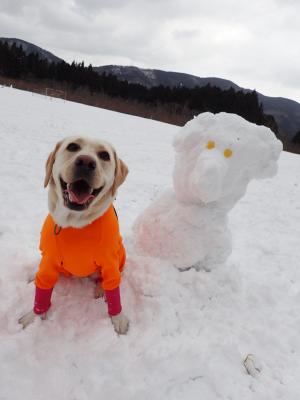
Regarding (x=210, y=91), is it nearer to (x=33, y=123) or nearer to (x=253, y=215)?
(x=33, y=123)

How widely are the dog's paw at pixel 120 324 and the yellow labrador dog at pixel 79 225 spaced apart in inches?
4.2

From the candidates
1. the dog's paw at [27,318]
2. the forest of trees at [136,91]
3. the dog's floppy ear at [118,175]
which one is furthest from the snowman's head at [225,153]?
the forest of trees at [136,91]

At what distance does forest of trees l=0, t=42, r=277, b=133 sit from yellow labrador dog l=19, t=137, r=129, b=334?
31.6 meters

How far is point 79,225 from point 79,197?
23cm

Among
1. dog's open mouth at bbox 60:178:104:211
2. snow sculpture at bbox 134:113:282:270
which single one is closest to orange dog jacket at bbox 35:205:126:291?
dog's open mouth at bbox 60:178:104:211

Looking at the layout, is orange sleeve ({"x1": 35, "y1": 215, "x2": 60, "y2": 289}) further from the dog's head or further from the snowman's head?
the snowman's head

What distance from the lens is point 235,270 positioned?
3.17 m

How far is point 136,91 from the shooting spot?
50250 mm

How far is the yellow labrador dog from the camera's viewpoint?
7.16 ft

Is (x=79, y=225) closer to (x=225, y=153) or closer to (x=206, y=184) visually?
(x=206, y=184)

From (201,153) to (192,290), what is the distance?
3.91ft

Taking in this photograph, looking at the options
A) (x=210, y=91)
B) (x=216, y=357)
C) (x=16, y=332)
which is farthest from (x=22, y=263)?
(x=210, y=91)

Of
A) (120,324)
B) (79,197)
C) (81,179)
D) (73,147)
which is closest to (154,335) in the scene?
(120,324)

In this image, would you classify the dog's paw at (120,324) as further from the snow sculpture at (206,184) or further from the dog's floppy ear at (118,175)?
the dog's floppy ear at (118,175)
